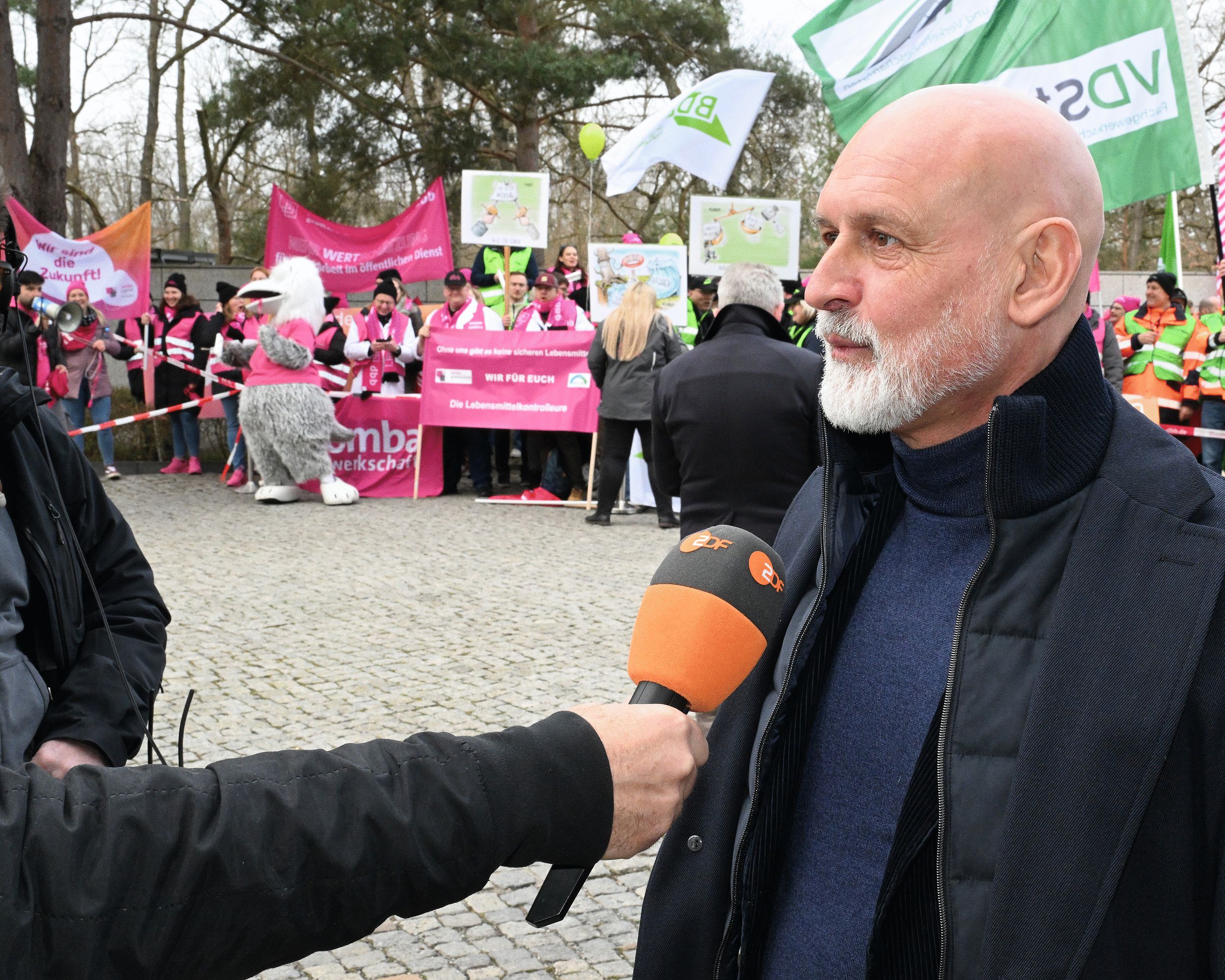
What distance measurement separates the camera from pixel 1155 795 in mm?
1326

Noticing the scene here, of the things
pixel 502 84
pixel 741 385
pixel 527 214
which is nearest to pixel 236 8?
pixel 502 84

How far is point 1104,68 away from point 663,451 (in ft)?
8.59

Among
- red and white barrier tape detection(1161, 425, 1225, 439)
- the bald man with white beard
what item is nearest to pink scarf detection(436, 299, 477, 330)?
red and white barrier tape detection(1161, 425, 1225, 439)

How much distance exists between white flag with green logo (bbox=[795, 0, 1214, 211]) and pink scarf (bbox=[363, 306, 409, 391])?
7.20m

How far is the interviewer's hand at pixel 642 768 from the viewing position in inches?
49.1

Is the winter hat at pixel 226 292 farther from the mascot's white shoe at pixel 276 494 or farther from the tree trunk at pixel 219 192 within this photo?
the tree trunk at pixel 219 192

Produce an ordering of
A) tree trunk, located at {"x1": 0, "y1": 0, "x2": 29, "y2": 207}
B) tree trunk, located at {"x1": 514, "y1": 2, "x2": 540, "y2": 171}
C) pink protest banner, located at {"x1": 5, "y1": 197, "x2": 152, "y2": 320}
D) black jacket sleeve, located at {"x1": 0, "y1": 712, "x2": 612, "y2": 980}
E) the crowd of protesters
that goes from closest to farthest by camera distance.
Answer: black jacket sleeve, located at {"x1": 0, "y1": 712, "x2": 612, "y2": 980} < the crowd of protesters < pink protest banner, located at {"x1": 5, "y1": 197, "x2": 152, "y2": 320} < tree trunk, located at {"x1": 0, "y1": 0, "x2": 29, "y2": 207} < tree trunk, located at {"x1": 514, "y1": 2, "x2": 540, "y2": 171}

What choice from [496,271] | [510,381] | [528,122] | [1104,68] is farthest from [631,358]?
[528,122]

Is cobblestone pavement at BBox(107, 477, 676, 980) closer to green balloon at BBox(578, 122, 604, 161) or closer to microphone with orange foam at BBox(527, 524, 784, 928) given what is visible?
microphone with orange foam at BBox(527, 524, 784, 928)

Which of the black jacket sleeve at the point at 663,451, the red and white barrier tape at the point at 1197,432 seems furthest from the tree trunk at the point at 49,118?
the red and white barrier tape at the point at 1197,432

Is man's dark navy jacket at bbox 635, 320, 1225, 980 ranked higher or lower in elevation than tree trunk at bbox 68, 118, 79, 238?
lower

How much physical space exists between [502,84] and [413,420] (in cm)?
761

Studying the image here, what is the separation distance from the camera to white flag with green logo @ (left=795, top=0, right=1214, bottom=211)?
541cm

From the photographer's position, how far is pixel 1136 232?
2456 cm
